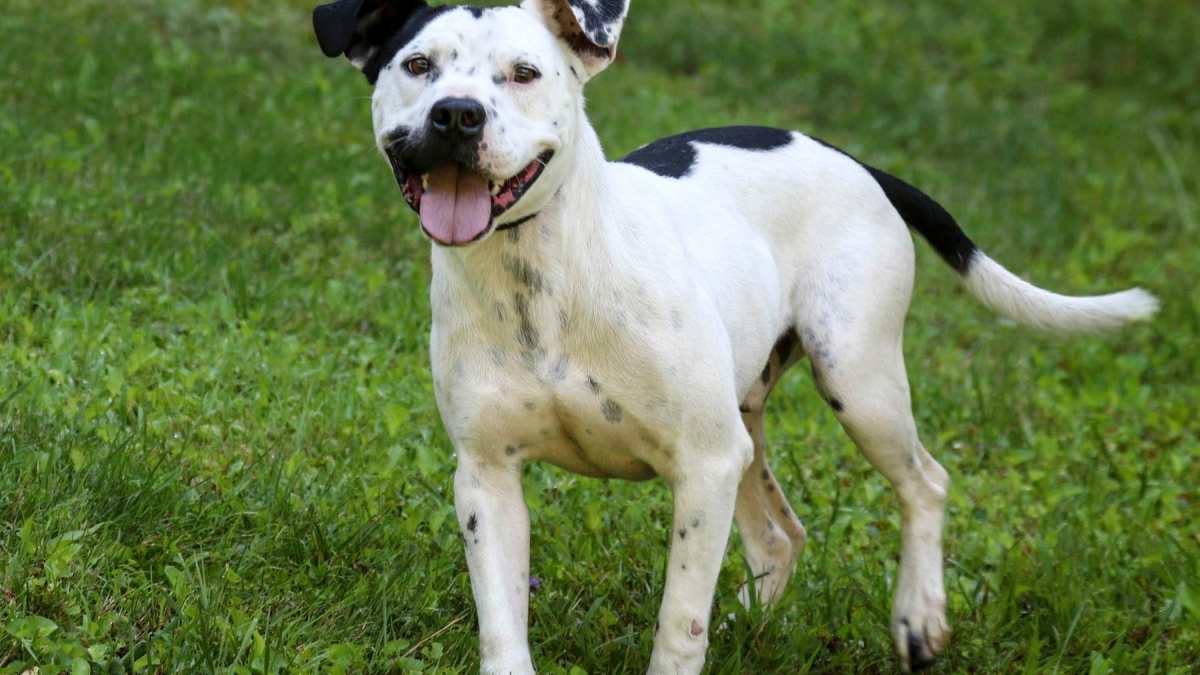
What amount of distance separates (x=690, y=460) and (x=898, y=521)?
7.09 ft

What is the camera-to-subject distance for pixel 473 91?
353 cm

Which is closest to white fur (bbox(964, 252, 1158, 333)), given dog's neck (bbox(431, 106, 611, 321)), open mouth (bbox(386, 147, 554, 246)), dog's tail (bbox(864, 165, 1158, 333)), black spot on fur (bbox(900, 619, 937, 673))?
dog's tail (bbox(864, 165, 1158, 333))

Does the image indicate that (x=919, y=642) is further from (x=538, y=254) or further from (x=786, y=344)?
(x=538, y=254)

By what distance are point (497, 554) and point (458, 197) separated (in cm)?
98

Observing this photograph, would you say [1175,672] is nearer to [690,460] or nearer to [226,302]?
[690,460]

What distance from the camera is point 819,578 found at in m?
5.18

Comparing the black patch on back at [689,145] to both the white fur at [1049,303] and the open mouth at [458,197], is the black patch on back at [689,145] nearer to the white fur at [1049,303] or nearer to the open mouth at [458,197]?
the white fur at [1049,303]

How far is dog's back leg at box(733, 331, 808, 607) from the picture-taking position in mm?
5070

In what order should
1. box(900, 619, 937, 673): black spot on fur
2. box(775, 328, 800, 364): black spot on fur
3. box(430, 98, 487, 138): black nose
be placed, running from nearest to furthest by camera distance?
1. box(430, 98, 487, 138): black nose
2. box(900, 619, 937, 673): black spot on fur
3. box(775, 328, 800, 364): black spot on fur

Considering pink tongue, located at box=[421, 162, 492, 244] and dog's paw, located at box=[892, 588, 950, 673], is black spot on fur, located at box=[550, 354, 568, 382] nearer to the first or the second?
pink tongue, located at box=[421, 162, 492, 244]

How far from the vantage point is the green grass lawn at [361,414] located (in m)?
4.22

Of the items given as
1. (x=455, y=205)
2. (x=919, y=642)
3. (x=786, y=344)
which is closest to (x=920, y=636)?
(x=919, y=642)

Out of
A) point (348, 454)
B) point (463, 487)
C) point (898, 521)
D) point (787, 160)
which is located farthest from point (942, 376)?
point (463, 487)

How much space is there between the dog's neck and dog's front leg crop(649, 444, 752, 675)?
0.61 m
